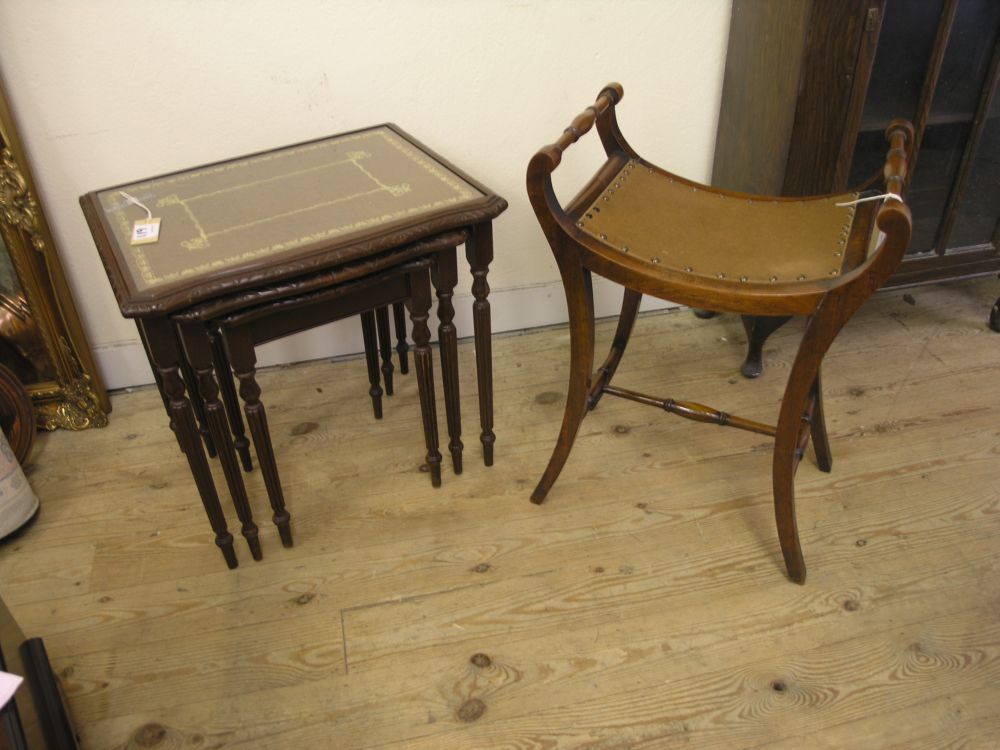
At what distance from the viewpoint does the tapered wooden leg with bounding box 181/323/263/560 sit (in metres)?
1.28

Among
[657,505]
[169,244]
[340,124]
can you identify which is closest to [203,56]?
[340,124]

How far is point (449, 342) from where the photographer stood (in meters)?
1.58

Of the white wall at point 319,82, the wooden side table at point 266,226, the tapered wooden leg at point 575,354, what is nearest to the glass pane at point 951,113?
the white wall at point 319,82

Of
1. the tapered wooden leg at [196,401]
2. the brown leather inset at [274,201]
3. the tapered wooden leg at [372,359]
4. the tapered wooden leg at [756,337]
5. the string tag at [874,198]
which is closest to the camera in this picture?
the string tag at [874,198]

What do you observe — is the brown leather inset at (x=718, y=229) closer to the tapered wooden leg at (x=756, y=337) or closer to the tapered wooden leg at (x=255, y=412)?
the tapered wooden leg at (x=756, y=337)

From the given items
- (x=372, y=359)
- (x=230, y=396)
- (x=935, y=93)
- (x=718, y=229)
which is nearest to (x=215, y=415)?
(x=230, y=396)

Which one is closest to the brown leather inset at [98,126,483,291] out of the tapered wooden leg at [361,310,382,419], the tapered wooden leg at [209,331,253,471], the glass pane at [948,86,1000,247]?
the tapered wooden leg at [209,331,253,471]

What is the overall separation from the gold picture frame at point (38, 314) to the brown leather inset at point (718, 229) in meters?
1.19

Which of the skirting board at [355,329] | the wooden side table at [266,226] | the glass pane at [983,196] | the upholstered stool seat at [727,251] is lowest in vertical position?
the skirting board at [355,329]

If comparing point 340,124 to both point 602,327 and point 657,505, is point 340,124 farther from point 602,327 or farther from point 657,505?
point 657,505

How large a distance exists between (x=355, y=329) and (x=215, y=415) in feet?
2.74

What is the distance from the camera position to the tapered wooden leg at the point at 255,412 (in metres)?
1.33

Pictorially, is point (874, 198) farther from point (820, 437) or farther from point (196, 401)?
point (196, 401)

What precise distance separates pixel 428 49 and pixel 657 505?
3.75 feet
